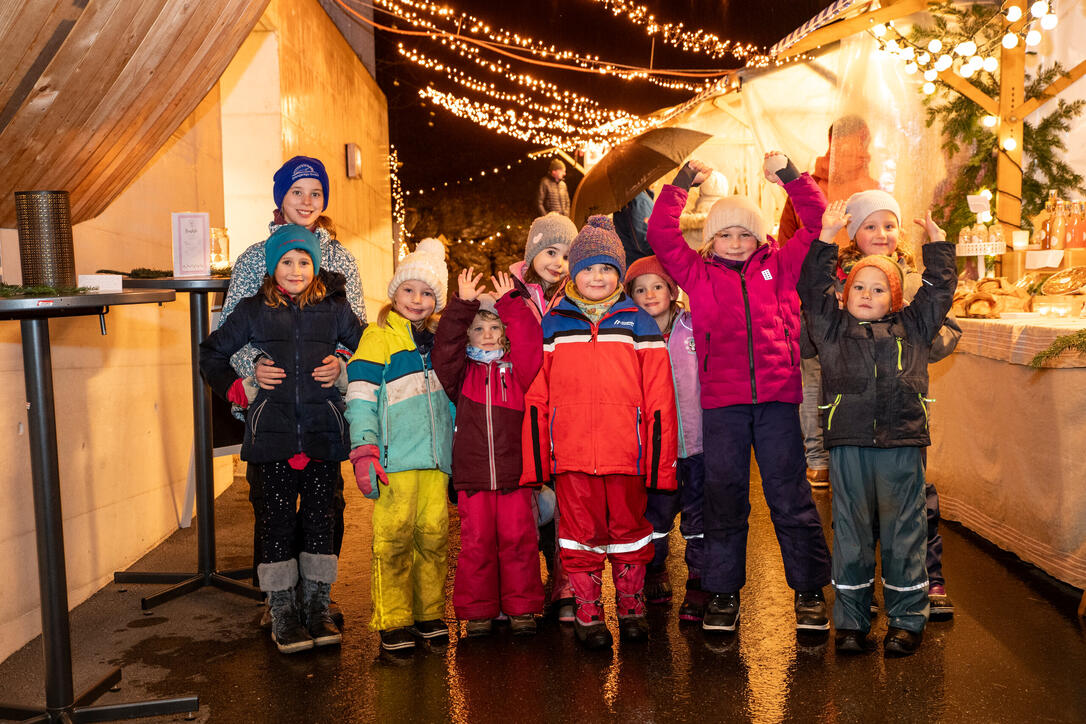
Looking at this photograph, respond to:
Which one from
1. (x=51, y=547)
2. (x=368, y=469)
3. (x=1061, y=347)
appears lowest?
(x=51, y=547)

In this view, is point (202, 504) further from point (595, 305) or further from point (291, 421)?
point (595, 305)

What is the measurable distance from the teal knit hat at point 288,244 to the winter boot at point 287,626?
4.02 feet

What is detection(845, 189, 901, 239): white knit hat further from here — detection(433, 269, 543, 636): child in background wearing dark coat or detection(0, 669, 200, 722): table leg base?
detection(0, 669, 200, 722): table leg base

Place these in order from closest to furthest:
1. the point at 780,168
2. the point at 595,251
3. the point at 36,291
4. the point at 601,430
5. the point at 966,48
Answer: the point at 36,291 < the point at 601,430 < the point at 595,251 < the point at 780,168 < the point at 966,48

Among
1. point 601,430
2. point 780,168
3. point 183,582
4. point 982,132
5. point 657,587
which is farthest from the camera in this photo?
point 982,132

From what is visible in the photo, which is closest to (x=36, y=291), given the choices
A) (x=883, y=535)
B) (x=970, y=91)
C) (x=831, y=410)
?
(x=831, y=410)

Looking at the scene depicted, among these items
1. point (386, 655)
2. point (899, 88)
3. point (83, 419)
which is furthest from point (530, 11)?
point (386, 655)

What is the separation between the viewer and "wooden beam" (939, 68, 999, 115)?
5824 millimetres

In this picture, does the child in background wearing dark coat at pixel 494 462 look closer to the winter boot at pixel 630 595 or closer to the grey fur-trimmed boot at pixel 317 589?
the winter boot at pixel 630 595

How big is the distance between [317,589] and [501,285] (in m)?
1.37

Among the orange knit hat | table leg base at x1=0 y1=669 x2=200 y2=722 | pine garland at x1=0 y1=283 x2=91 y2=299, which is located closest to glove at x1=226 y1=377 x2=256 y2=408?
pine garland at x1=0 y1=283 x2=91 y2=299

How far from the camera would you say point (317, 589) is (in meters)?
3.46

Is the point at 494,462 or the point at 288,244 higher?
the point at 288,244

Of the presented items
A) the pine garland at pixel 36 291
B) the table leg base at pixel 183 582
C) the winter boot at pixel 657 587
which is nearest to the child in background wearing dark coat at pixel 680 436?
the winter boot at pixel 657 587
